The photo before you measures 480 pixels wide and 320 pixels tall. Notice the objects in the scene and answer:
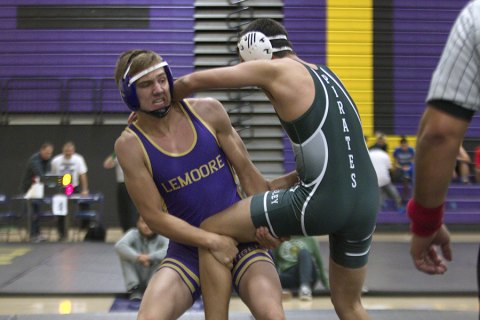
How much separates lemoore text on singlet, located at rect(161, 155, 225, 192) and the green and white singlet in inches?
10.3

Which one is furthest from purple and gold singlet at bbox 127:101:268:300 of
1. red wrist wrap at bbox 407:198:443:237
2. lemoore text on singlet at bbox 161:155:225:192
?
red wrist wrap at bbox 407:198:443:237

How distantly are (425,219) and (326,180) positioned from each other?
41.1 inches

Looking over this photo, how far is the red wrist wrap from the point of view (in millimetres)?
2160

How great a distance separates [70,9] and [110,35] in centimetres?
87

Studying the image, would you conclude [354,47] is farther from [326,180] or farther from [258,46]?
[326,180]

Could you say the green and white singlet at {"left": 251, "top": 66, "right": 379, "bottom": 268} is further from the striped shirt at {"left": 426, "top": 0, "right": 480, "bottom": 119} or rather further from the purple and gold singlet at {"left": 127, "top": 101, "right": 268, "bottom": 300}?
the striped shirt at {"left": 426, "top": 0, "right": 480, "bottom": 119}

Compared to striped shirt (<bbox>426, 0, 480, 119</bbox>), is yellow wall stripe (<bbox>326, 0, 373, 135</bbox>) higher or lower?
lower

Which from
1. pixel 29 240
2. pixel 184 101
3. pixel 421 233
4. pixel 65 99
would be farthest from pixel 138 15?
pixel 421 233

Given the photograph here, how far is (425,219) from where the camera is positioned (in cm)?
218

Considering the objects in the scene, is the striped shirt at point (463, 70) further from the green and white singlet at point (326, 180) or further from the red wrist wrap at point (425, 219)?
the green and white singlet at point (326, 180)

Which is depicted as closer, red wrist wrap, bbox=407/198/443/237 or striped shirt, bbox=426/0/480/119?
striped shirt, bbox=426/0/480/119

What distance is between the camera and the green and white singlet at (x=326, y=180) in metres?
3.20

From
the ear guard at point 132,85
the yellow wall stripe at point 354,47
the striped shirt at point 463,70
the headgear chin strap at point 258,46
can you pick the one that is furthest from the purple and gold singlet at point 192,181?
the yellow wall stripe at point 354,47

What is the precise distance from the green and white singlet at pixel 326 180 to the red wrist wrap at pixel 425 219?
A: 0.98 meters
